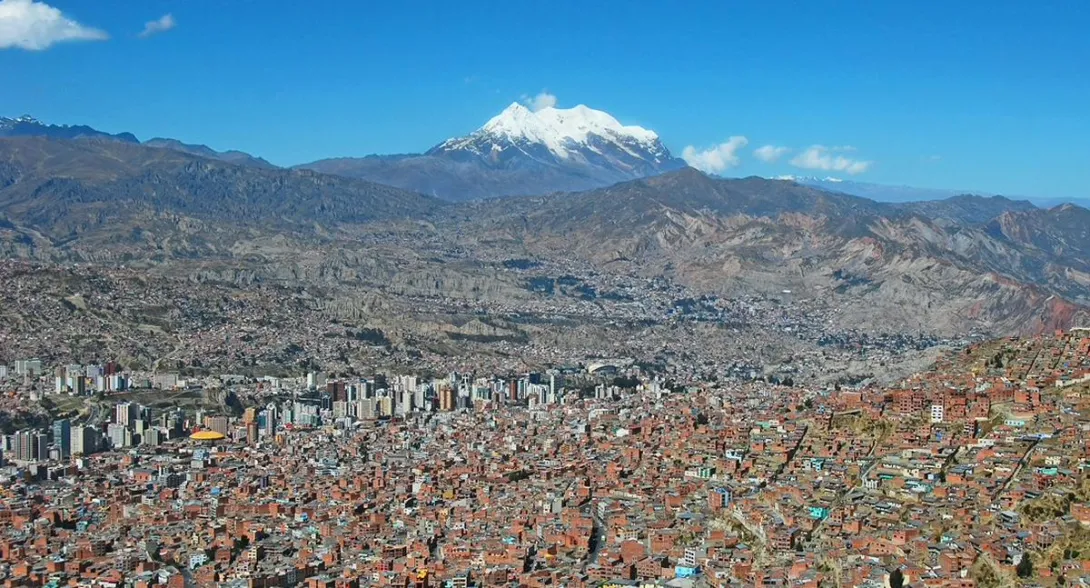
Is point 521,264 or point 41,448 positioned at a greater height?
point 521,264

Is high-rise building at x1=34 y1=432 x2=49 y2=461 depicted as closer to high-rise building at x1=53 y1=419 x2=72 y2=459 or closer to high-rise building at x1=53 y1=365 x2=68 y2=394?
high-rise building at x1=53 y1=419 x2=72 y2=459

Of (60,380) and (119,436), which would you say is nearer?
(119,436)

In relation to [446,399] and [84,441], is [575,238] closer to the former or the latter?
[446,399]

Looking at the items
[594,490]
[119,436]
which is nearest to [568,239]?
[119,436]

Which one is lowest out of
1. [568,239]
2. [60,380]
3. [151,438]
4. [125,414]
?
[151,438]

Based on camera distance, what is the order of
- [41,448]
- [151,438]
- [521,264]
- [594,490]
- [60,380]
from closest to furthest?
[594,490], [41,448], [151,438], [60,380], [521,264]

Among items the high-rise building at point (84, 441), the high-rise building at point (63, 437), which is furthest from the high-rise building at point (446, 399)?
the high-rise building at point (63, 437)

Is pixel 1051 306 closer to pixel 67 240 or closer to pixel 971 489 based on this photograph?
pixel 971 489

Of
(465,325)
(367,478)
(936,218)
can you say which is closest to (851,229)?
(936,218)
